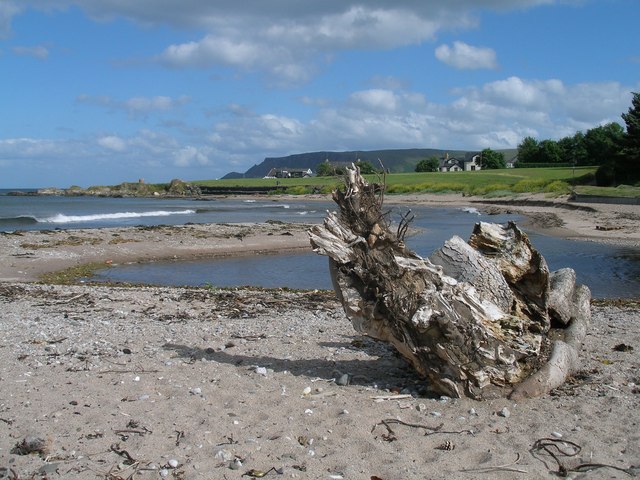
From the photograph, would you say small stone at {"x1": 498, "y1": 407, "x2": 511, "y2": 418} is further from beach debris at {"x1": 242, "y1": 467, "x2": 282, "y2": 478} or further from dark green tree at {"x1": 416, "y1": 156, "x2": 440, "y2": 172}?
dark green tree at {"x1": 416, "y1": 156, "x2": 440, "y2": 172}

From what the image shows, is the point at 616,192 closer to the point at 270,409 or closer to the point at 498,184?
the point at 498,184

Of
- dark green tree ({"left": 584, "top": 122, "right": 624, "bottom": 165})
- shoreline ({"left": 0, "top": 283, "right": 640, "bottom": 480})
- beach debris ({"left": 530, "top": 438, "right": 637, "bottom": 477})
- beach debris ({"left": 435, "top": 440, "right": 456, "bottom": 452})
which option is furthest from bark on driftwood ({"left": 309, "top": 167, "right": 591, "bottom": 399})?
dark green tree ({"left": 584, "top": 122, "right": 624, "bottom": 165})

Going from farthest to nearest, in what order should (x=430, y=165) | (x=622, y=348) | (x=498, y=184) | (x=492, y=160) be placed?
(x=430, y=165)
(x=492, y=160)
(x=498, y=184)
(x=622, y=348)

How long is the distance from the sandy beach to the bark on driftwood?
0.28 meters

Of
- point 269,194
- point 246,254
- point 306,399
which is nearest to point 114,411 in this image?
point 306,399

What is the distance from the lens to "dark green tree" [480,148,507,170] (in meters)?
154

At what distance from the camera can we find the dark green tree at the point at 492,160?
153875 millimetres

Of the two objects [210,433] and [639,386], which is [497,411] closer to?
[639,386]

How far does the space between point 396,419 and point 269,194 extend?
11840 cm

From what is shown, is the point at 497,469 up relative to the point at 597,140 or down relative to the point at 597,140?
down

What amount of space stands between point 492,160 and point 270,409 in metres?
155

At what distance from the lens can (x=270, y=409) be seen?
6422 mm

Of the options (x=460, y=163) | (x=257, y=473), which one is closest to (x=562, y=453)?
(x=257, y=473)

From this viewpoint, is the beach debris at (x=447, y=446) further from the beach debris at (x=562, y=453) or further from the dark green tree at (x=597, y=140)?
the dark green tree at (x=597, y=140)
